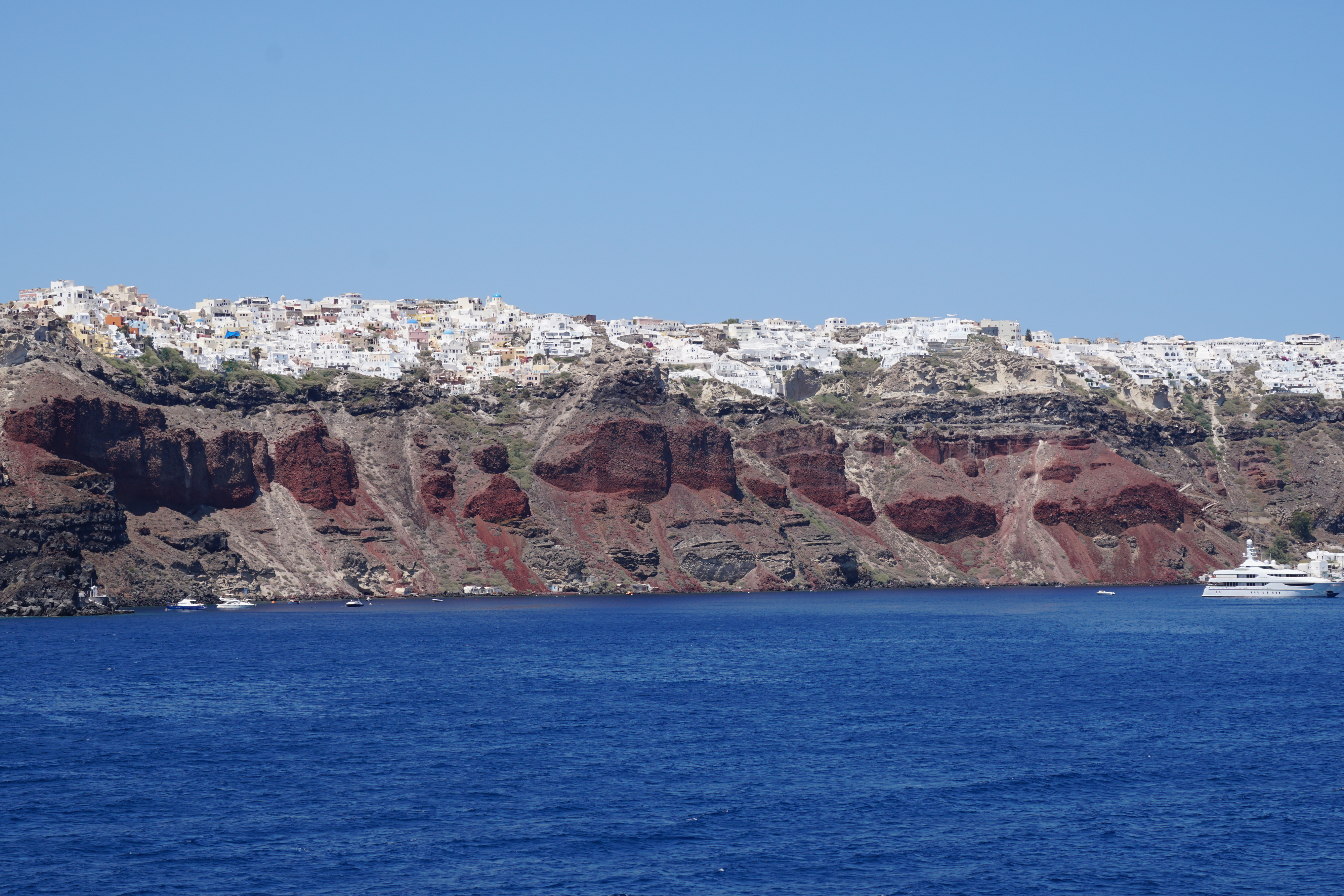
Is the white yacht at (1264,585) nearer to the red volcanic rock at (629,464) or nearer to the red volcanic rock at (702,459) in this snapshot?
the red volcanic rock at (702,459)

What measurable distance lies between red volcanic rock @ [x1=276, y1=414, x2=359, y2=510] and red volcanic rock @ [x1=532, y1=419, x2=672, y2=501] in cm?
2336

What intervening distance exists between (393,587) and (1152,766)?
376ft

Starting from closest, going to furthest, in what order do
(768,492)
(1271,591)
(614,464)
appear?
(1271,591)
(614,464)
(768,492)

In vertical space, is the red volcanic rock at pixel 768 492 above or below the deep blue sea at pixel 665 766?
above

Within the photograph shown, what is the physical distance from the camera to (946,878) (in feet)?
153

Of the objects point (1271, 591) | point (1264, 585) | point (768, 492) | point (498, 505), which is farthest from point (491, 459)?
point (1271, 591)

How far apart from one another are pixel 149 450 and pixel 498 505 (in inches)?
1524

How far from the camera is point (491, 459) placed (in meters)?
179

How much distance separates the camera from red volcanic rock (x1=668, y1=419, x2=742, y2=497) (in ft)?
613

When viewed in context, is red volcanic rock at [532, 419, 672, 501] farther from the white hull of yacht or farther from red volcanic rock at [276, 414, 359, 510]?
the white hull of yacht

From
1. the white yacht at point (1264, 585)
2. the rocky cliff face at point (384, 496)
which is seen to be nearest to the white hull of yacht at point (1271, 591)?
the white yacht at point (1264, 585)

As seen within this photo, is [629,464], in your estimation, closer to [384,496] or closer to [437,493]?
[437,493]

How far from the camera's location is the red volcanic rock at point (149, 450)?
481 feet

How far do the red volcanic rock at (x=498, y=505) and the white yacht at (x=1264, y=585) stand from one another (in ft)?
269
